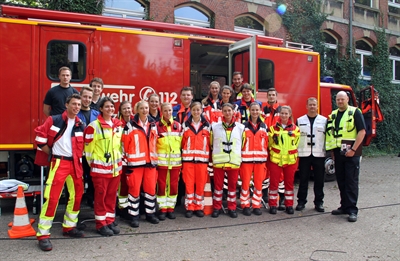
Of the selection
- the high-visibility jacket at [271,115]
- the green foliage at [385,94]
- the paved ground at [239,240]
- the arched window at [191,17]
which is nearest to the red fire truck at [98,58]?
the high-visibility jacket at [271,115]

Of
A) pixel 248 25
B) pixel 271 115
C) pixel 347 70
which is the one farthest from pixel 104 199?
pixel 347 70

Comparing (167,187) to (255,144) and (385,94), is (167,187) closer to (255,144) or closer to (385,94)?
(255,144)

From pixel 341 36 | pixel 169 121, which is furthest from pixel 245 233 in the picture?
pixel 341 36

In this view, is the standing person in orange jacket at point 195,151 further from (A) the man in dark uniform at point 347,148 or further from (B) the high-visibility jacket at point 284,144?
(A) the man in dark uniform at point 347,148

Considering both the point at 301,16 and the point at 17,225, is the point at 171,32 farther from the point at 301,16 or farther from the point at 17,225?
the point at 301,16

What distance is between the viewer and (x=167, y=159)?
4.99 meters

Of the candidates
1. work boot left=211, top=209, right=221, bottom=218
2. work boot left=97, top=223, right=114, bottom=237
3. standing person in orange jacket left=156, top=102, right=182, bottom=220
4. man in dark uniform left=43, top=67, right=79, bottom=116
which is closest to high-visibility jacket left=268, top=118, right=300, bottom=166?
work boot left=211, top=209, right=221, bottom=218

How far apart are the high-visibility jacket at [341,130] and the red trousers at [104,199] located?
3.43 metres

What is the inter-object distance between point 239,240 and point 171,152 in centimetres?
158

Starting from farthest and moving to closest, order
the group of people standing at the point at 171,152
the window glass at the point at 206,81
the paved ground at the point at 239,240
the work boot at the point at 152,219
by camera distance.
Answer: the window glass at the point at 206,81
the work boot at the point at 152,219
the group of people standing at the point at 171,152
the paved ground at the point at 239,240

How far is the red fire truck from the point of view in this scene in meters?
5.23

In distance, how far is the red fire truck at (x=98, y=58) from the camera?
523cm

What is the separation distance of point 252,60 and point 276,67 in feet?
4.06

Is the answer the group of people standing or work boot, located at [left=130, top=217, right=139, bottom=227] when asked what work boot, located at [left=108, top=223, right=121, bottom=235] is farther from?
work boot, located at [left=130, top=217, right=139, bottom=227]
